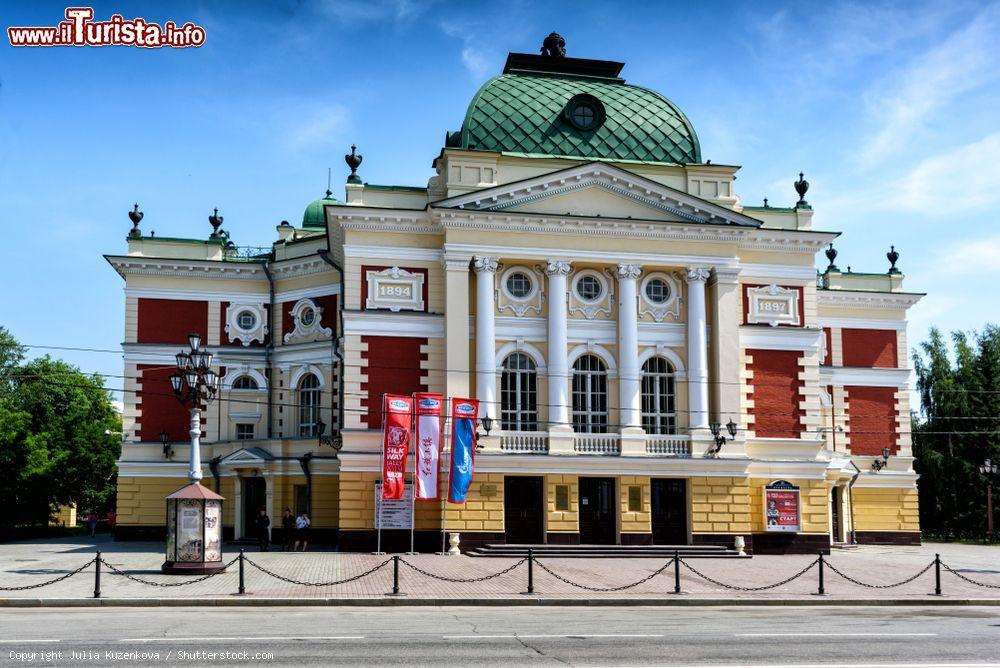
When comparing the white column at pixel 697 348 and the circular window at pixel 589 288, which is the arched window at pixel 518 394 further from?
the white column at pixel 697 348

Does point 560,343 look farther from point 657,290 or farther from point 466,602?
point 466,602

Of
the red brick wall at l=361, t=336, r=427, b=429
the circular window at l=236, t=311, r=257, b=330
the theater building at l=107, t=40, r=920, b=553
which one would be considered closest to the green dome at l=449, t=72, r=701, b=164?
the theater building at l=107, t=40, r=920, b=553

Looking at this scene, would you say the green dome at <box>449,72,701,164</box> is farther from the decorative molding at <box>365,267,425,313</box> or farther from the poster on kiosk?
the poster on kiosk

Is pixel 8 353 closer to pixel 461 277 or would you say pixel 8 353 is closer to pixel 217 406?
pixel 217 406

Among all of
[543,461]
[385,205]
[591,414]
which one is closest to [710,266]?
[591,414]

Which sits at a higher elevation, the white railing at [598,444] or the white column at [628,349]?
the white column at [628,349]

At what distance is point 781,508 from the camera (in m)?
39.6

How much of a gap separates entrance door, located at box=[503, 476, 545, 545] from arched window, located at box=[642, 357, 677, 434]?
4.88 metres

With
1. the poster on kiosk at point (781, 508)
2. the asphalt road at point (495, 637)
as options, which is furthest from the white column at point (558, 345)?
the asphalt road at point (495, 637)

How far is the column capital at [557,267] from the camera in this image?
127 feet

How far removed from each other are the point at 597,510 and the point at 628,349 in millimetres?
5911

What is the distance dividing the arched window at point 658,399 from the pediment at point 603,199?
5.56 meters

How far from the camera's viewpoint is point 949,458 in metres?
58.8

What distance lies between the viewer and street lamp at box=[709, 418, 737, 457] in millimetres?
38281
